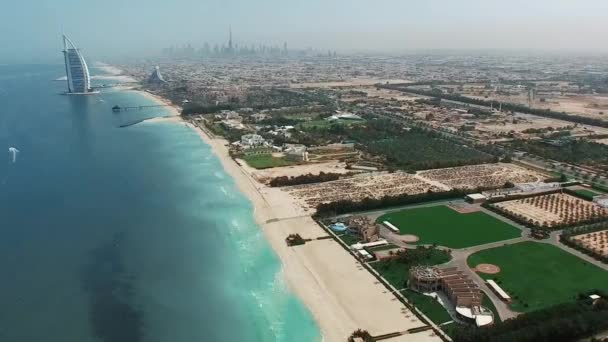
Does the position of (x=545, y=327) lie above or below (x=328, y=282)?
above

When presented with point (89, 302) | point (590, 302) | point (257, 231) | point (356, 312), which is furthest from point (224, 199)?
point (590, 302)

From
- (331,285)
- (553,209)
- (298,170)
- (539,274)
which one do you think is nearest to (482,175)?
(553,209)

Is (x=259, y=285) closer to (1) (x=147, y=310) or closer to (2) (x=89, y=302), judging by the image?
(1) (x=147, y=310)

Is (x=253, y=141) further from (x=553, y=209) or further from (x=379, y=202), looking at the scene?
(x=553, y=209)

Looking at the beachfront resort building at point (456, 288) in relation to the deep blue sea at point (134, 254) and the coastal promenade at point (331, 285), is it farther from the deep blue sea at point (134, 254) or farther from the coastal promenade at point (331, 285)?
the deep blue sea at point (134, 254)

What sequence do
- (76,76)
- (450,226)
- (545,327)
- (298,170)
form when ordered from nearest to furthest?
(545,327) < (450,226) < (298,170) < (76,76)

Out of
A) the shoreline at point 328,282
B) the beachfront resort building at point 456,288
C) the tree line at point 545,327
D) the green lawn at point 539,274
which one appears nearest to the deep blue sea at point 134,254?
the shoreline at point 328,282
